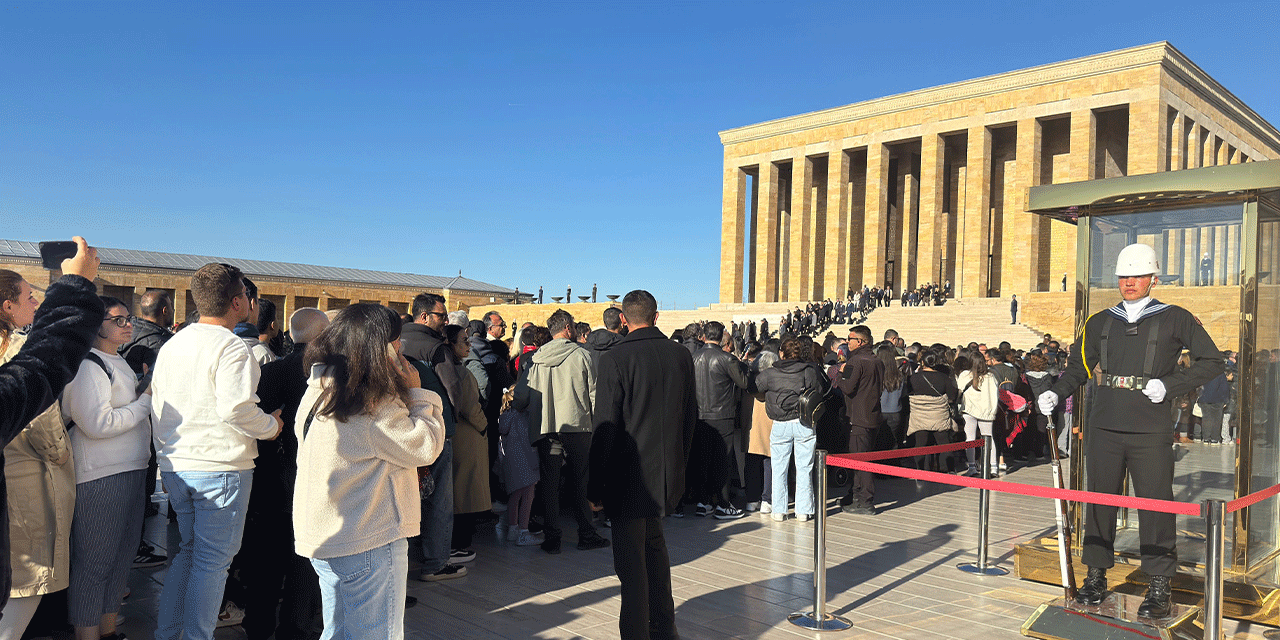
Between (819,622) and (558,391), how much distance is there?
2.90 m

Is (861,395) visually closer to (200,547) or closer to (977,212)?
(200,547)

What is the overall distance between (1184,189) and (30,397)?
638 cm

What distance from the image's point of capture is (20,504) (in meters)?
3.65

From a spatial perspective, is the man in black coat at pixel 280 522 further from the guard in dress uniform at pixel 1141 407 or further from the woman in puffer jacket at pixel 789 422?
the woman in puffer jacket at pixel 789 422

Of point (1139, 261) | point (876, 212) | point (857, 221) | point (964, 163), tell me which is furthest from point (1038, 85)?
point (1139, 261)

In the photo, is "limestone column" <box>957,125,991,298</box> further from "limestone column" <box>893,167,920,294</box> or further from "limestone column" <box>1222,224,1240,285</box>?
"limestone column" <box>1222,224,1240,285</box>

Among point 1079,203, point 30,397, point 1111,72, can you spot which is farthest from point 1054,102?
point 30,397

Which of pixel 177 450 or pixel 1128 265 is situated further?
pixel 1128 265

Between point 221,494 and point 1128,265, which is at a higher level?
point 1128,265

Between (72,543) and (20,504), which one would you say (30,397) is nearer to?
(20,504)

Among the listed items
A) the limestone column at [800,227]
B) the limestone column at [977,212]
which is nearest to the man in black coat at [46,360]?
the limestone column at [977,212]

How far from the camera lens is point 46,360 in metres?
2.03

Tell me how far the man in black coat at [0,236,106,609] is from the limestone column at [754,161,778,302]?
148 ft

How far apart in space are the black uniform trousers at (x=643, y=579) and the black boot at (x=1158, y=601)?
124 inches
